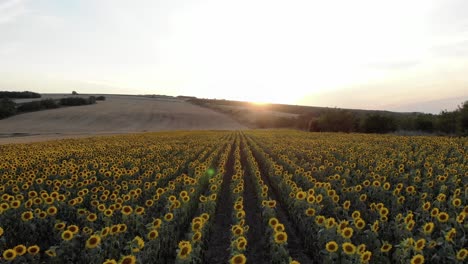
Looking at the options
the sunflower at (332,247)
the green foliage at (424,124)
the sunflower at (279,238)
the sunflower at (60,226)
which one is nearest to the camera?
the sunflower at (332,247)

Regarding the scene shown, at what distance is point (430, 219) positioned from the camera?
26.3ft

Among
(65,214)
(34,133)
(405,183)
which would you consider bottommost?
(34,133)

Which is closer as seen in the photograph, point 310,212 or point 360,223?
point 360,223

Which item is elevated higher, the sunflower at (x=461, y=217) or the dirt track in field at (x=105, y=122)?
the sunflower at (x=461, y=217)

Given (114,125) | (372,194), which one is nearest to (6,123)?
(114,125)

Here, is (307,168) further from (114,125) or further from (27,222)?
(114,125)

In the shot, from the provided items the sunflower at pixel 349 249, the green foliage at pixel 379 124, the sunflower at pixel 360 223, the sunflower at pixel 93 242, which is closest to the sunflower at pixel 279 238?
the sunflower at pixel 349 249

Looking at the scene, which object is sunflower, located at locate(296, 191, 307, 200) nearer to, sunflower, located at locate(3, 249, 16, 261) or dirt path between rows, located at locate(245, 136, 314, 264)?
dirt path between rows, located at locate(245, 136, 314, 264)

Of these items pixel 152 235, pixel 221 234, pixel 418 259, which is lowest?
pixel 221 234

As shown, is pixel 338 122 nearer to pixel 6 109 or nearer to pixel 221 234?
pixel 221 234

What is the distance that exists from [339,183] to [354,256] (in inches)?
282

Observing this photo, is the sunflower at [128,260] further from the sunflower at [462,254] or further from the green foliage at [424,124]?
the green foliage at [424,124]

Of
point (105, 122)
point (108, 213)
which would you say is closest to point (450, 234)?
point (108, 213)

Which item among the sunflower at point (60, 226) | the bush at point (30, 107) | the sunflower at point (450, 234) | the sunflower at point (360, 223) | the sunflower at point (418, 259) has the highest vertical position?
the sunflower at point (450, 234)
